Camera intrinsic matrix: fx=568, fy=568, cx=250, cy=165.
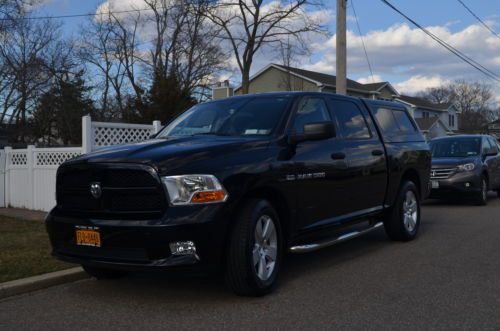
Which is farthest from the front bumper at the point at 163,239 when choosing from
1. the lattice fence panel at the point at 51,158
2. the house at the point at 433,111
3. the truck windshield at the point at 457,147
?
the house at the point at 433,111

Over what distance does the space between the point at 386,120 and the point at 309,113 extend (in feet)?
7.25

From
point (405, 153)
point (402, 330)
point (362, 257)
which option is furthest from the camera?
point (405, 153)

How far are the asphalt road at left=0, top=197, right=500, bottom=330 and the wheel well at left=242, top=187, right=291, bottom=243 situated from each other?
581mm

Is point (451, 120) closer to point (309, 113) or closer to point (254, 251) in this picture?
point (309, 113)

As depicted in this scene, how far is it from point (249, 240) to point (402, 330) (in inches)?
56.6

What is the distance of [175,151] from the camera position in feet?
16.1

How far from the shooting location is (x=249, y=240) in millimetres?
4906

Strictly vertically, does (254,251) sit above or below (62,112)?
below

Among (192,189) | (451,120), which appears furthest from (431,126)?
(192,189)

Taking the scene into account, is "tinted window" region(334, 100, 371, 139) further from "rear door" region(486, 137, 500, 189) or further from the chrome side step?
"rear door" region(486, 137, 500, 189)

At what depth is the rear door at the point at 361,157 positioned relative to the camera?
22.1 ft

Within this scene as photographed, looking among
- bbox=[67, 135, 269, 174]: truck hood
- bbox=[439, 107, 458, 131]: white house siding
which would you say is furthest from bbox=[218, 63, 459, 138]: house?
bbox=[67, 135, 269, 174]: truck hood

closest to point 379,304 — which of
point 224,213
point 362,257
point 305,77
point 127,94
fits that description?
point 224,213

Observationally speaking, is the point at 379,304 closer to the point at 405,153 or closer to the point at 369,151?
the point at 369,151
